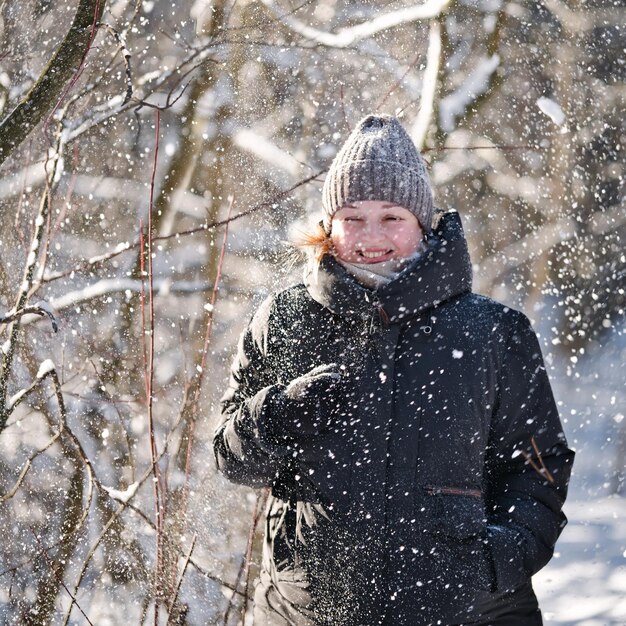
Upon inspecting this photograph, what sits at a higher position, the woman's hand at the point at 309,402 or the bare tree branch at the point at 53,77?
the bare tree branch at the point at 53,77

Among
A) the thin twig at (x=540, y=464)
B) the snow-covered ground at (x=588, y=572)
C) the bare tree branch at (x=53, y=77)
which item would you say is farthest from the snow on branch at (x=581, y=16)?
the thin twig at (x=540, y=464)

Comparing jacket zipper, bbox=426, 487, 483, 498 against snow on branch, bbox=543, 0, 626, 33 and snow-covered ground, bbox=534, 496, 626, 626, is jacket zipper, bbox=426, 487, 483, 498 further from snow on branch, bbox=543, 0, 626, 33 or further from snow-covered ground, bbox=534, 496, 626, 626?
snow on branch, bbox=543, 0, 626, 33

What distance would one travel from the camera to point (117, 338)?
427 cm

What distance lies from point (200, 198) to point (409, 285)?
314 centimetres

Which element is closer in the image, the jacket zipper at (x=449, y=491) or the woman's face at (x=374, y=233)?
the jacket zipper at (x=449, y=491)

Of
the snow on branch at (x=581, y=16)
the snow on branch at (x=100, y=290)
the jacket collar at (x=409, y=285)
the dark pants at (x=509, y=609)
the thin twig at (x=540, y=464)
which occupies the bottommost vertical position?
the dark pants at (x=509, y=609)

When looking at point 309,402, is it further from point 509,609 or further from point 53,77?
point 53,77

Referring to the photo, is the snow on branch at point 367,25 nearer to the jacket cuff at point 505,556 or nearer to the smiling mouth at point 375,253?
the smiling mouth at point 375,253

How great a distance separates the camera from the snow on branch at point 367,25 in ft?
13.0

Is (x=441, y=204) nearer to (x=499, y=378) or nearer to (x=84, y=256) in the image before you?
(x=84, y=256)

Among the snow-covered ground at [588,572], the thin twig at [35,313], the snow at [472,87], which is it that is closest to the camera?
the thin twig at [35,313]

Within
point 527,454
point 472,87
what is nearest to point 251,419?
point 527,454

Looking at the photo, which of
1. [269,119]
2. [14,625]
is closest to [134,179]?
[269,119]

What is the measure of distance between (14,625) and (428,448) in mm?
2877
